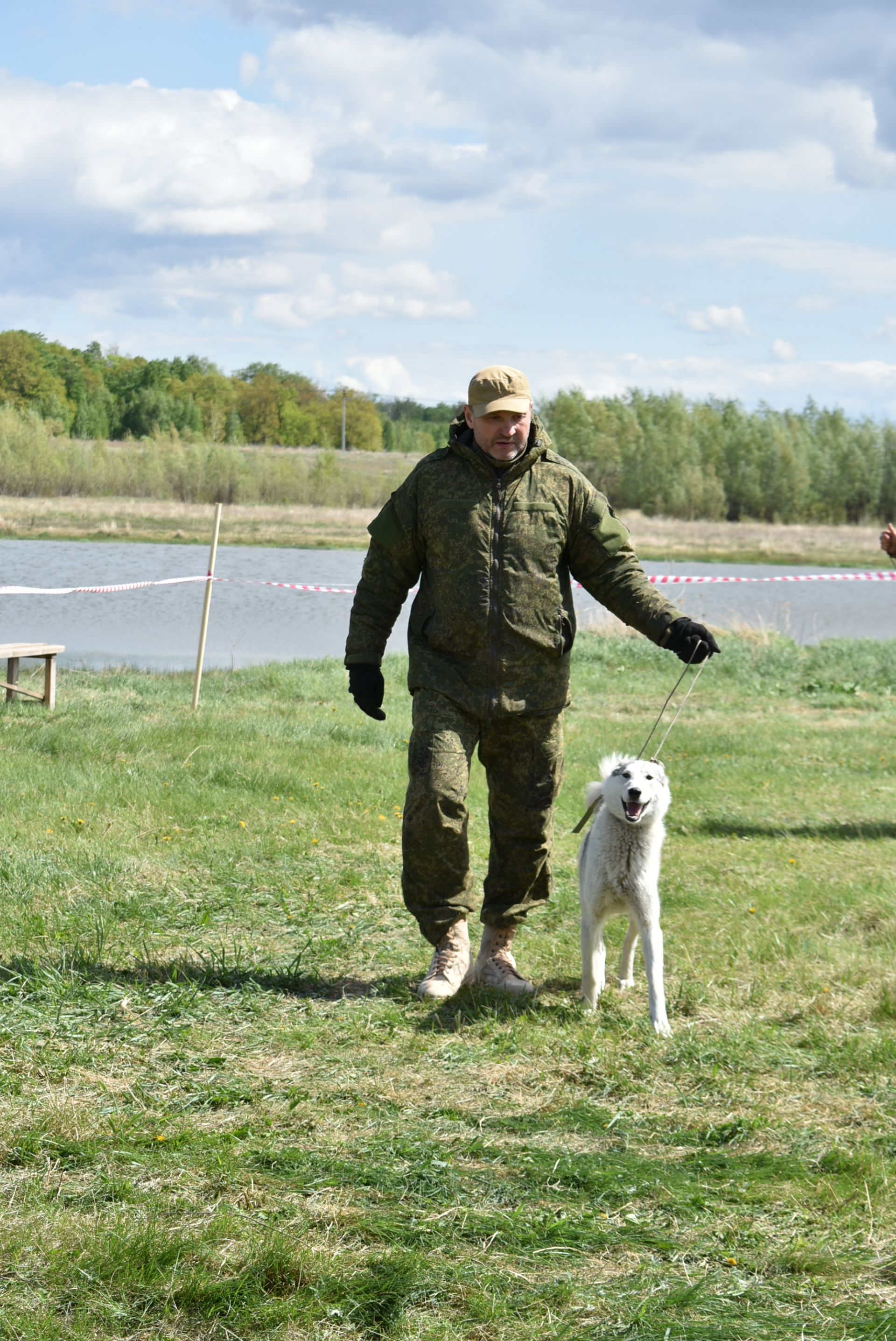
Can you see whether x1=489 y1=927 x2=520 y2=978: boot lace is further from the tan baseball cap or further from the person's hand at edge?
the person's hand at edge

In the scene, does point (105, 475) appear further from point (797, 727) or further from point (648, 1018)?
point (648, 1018)

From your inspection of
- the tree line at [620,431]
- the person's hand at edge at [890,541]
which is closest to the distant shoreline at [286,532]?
the tree line at [620,431]

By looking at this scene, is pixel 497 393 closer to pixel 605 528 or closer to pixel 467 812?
pixel 605 528

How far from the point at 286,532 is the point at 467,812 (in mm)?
37633

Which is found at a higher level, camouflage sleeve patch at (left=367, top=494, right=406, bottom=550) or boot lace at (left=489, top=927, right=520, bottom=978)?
camouflage sleeve patch at (left=367, top=494, right=406, bottom=550)

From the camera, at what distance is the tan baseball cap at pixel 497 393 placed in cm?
449

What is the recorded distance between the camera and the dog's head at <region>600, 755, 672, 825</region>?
457 cm

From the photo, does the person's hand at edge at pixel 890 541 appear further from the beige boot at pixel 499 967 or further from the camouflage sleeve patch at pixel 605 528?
the beige boot at pixel 499 967

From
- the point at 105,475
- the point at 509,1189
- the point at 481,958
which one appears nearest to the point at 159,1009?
the point at 481,958

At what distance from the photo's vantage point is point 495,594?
454cm

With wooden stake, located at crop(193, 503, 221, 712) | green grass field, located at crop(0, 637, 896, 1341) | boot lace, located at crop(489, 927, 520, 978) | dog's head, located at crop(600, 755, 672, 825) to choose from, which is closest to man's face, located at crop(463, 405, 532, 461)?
dog's head, located at crop(600, 755, 672, 825)

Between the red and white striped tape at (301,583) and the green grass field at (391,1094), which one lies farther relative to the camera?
the red and white striped tape at (301,583)

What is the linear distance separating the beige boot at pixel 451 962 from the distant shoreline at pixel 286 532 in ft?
91.9

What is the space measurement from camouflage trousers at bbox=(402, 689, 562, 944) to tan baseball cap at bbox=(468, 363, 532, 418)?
3.39 feet
